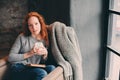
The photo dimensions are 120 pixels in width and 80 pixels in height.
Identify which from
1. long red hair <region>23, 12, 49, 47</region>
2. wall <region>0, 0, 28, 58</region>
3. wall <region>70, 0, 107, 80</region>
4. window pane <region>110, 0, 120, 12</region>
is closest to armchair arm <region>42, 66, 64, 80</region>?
long red hair <region>23, 12, 49, 47</region>

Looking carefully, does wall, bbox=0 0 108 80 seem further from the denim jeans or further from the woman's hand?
the denim jeans

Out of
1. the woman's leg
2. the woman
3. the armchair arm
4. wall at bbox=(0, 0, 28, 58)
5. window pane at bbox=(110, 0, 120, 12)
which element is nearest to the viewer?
the armchair arm

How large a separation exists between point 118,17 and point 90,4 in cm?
33

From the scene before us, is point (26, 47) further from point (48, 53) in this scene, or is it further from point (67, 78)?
point (67, 78)

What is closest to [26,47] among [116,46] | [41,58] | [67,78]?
[41,58]

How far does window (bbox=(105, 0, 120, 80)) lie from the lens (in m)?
2.79

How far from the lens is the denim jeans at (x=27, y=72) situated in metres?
2.32

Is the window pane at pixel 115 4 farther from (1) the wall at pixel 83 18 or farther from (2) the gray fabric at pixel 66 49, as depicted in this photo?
(2) the gray fabric at pixel 66 49

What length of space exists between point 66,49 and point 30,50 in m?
0.35

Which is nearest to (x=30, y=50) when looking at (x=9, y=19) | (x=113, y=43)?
(x=113, y=43)

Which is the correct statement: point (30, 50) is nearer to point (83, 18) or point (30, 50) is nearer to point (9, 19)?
point (83, 18)

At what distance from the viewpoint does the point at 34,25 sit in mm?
2432

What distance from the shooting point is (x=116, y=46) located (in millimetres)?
2908

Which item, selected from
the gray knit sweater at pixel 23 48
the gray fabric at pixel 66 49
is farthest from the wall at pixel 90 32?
the gray knit sweater at pixel 23 48
